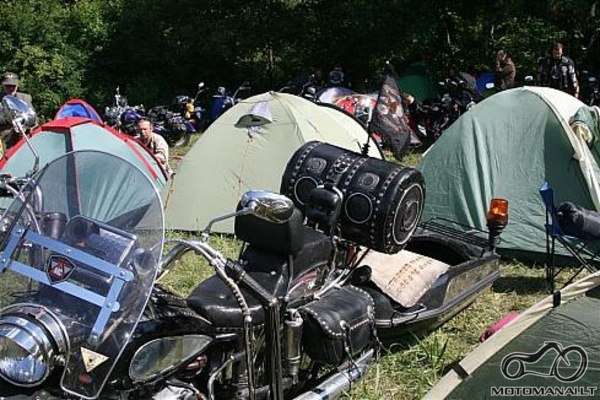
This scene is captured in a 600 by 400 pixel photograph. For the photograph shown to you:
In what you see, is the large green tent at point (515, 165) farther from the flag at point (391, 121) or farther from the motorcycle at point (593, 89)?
the motorcycle at point (593, 89)

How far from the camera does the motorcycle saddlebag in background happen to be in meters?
3.66

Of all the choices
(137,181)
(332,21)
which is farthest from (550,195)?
(332,21)

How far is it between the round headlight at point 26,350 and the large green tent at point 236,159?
3.81 metres

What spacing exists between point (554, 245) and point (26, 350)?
3810mm

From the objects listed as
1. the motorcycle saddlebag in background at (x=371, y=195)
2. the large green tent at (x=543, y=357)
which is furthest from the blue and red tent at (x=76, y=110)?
the large green tent at (x=543, y=357)

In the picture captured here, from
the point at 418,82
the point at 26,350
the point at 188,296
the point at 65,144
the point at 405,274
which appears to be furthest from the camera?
the point at 418,82

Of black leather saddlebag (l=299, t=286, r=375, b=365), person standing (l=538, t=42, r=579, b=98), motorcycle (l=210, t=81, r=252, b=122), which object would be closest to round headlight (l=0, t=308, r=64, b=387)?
black leather saddlebag (l=299, t=286, r=375, b=365)

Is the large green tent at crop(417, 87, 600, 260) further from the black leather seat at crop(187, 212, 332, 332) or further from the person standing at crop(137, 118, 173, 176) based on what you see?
the person standing at crop(137, 118, 173, 176)

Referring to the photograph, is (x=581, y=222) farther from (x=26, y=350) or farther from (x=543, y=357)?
(x=26, y=350)

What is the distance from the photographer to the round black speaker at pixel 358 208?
12.0ft

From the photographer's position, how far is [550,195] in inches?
191

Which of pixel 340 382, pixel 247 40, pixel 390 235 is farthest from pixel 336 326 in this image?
pixel 247 40

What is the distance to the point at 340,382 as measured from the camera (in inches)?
133

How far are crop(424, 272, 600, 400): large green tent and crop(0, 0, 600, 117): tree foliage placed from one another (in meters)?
11.0
